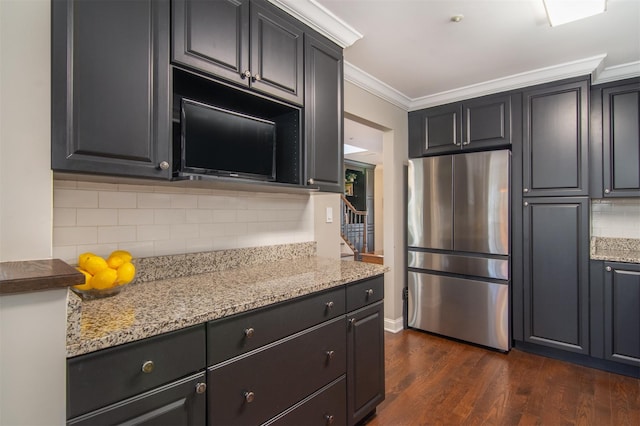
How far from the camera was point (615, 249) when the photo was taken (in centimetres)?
298

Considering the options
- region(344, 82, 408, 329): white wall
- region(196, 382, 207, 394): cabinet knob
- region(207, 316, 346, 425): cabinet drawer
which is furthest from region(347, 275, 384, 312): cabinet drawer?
region(344, 82, 408, 329): white wall

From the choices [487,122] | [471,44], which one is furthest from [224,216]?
[487,122]

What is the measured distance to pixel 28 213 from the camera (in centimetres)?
94

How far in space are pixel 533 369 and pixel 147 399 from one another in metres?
2.95

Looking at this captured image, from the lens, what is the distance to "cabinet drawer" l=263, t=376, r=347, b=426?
4.86ft

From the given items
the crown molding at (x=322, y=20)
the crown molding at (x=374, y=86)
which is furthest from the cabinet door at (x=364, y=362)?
the crown molding at (x=374, y=86)

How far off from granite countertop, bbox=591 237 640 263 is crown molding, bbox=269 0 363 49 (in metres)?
2.64

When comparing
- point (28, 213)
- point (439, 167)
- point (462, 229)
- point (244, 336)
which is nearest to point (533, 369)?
point (462, 229)

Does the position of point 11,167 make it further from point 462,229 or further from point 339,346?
point 462,229

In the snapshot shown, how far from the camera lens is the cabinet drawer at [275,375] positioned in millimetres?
1217

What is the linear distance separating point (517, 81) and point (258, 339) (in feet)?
10.5

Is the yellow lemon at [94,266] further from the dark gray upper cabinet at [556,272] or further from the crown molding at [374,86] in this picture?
the dark gray upper cabinet at [556,272]

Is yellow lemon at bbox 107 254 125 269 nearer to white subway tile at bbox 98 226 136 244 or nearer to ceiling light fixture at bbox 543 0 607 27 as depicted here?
white subway tile at bbox 98 226 136 244

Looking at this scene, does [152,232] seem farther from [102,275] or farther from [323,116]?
[323,116]
